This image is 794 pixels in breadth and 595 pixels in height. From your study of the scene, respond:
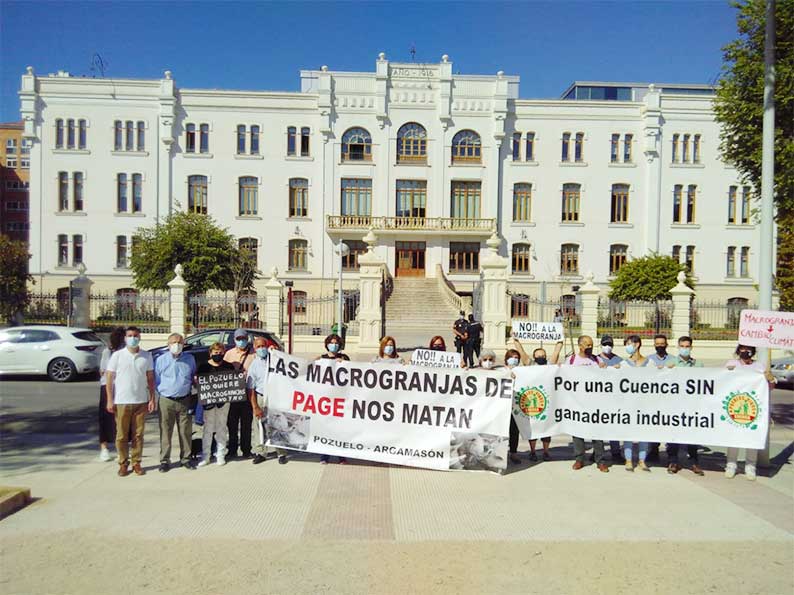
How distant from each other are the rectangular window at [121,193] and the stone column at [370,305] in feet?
77.3

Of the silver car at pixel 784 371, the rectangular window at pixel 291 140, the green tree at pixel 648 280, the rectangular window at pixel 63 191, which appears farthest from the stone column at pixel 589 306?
the rectangular window at pixel 63 191

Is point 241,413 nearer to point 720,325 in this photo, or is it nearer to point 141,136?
point 720,325

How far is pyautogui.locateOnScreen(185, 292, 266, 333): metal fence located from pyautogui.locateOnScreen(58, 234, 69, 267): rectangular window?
20.0 meters

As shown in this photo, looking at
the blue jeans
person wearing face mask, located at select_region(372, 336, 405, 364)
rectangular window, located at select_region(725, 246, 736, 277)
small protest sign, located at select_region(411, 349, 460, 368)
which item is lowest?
the blue jeans

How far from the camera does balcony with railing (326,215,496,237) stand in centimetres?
3825

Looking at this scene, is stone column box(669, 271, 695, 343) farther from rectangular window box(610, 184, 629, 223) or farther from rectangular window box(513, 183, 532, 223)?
rectangular window box(610, 184, 629, 223)

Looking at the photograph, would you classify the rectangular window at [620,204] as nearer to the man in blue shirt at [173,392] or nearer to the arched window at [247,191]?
the arched window at [247,191]

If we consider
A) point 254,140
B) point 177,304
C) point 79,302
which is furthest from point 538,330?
point 254,140

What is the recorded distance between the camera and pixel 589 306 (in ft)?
73.2

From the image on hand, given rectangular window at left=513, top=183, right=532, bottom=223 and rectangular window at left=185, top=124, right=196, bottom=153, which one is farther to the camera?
rectangular window at left=513, top=183, right=532, bottom=223

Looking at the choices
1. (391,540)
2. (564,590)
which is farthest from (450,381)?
(564,590)

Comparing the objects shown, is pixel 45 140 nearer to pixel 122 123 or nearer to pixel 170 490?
pixel 122 123

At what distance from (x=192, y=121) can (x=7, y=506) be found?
36.3 m

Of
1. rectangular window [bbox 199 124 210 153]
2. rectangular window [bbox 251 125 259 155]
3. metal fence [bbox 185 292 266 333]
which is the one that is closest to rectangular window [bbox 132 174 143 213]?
rectangular window [bbox 199 124 210 153]
